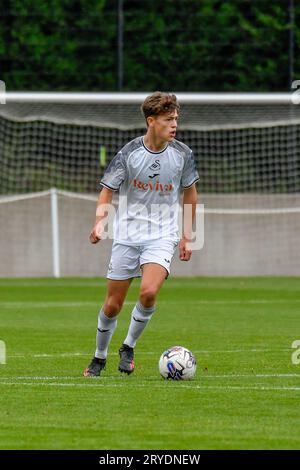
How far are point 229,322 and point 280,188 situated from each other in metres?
10.6

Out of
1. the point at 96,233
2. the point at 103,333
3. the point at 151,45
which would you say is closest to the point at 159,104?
the point at 96,233

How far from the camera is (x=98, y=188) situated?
27.4 meters

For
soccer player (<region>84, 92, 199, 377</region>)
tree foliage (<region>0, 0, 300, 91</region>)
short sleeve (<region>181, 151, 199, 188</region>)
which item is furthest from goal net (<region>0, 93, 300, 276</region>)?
soccer player (<region>84, 92, 199, 377</region>)

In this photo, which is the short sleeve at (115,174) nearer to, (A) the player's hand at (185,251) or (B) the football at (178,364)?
(A) the player's hand at (185,251)

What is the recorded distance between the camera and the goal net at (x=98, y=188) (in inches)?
1031

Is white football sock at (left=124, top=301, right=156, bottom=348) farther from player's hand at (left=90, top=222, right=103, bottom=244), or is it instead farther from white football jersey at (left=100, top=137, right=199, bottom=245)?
player's hand at (left=90, top=222, right=103, bottom=244)

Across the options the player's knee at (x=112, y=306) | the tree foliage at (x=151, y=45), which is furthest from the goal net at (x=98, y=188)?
the player's knee at (x=112, y=306)

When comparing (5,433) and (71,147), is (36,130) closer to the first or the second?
(71,147)

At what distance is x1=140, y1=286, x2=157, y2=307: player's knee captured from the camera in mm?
10156

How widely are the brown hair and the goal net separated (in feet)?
50.4

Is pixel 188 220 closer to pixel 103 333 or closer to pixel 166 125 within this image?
pixel 166 125

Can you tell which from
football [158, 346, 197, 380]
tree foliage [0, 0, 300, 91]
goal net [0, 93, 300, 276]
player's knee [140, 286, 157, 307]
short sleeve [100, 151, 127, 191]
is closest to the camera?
football [158, 346, 197, 380]

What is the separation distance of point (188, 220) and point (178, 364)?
129 cm

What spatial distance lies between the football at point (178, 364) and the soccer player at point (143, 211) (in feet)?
1.74
